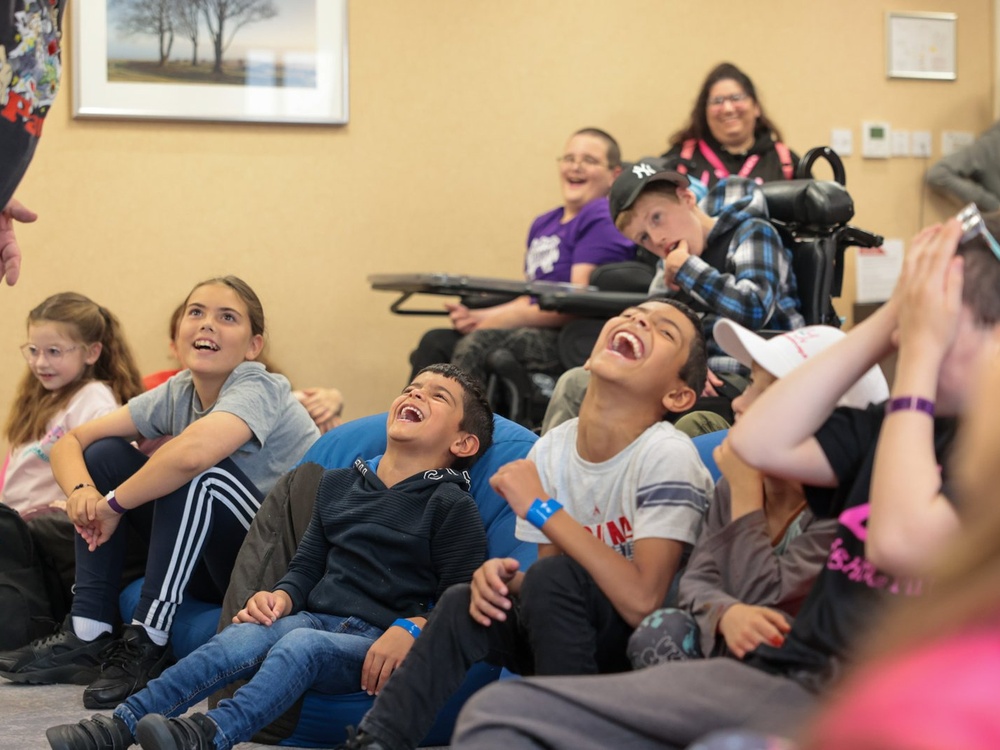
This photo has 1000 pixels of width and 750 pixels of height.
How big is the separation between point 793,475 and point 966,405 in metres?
0.23

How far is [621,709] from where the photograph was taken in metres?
1.35

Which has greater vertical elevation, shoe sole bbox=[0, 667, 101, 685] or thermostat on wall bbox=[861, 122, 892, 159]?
thermostat on wall bbox=[861, 122, 892, 159]

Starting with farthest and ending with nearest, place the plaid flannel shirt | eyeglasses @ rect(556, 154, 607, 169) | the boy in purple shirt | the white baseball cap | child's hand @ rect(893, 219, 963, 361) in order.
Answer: eyeglasses @ rect(556, 154, 607, 169), the boy in purple shirt, the plaid flannel shirt, the white baseball cap, child's hand @ rect(893, 219, 963, 361)

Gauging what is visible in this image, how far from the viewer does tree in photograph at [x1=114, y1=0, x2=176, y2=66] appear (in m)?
4.42

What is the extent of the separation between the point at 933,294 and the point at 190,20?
3.66 metres

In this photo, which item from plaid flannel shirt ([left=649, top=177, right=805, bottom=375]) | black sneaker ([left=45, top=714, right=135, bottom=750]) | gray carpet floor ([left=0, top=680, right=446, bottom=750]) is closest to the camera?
black sneaker ([left=45, top=714, right=135, bottom=750])

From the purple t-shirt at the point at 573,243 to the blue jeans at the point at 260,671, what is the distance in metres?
2.05

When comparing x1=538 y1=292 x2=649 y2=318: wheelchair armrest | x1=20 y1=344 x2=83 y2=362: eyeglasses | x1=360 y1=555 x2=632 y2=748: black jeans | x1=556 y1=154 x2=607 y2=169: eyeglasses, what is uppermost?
x1=556 y1=154 x2=607 y2=169: eyeglasses

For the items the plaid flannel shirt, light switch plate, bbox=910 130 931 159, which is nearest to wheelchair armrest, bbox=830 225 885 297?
the plaid flannel shirt

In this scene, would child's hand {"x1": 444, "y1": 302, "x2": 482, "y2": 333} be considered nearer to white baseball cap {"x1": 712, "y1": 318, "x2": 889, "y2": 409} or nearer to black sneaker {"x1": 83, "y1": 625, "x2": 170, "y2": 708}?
black sneaker {"x1": 83, "y1": 625, "x2": 170, "y2": 708}

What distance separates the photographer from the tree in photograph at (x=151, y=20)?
4.42 m

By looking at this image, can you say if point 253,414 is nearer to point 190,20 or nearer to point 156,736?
point 156,736

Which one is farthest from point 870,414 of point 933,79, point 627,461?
point 933,79

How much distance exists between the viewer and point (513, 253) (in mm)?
4852
